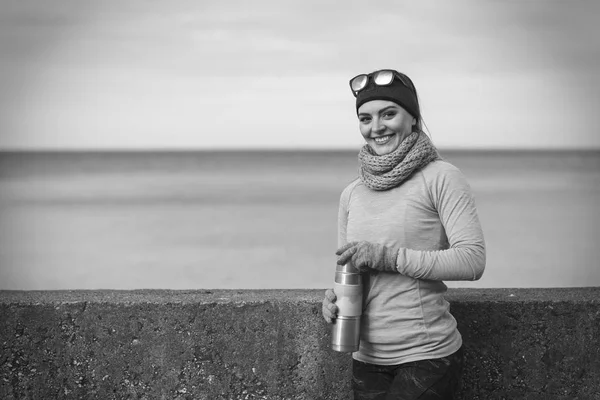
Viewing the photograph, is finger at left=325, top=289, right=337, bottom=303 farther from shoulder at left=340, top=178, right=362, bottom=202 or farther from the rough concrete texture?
the rough concrete texture

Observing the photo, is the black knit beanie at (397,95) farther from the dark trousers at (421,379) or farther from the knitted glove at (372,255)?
the dark trousers at (421,379)

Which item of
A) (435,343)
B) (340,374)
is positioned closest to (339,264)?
(435,343)

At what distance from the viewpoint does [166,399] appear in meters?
2.74

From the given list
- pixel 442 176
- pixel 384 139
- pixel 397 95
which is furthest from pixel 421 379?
pixel 397 95

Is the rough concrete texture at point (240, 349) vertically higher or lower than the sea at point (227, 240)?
higher

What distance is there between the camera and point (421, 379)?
2.03 metres

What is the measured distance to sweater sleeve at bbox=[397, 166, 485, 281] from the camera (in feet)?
6.56

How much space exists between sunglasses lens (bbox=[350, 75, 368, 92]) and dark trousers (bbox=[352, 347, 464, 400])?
2.89ft

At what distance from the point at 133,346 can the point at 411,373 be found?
120 cm

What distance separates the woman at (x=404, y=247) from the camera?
2.03 m

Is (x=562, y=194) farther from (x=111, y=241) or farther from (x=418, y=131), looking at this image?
(x=418, y=131)

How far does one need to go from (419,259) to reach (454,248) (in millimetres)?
106

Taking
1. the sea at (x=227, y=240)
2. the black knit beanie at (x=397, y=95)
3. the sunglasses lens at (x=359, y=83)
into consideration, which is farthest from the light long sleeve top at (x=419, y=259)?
the sea at (x=227, y=240)

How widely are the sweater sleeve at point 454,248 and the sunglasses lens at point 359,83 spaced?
16.3 inches
